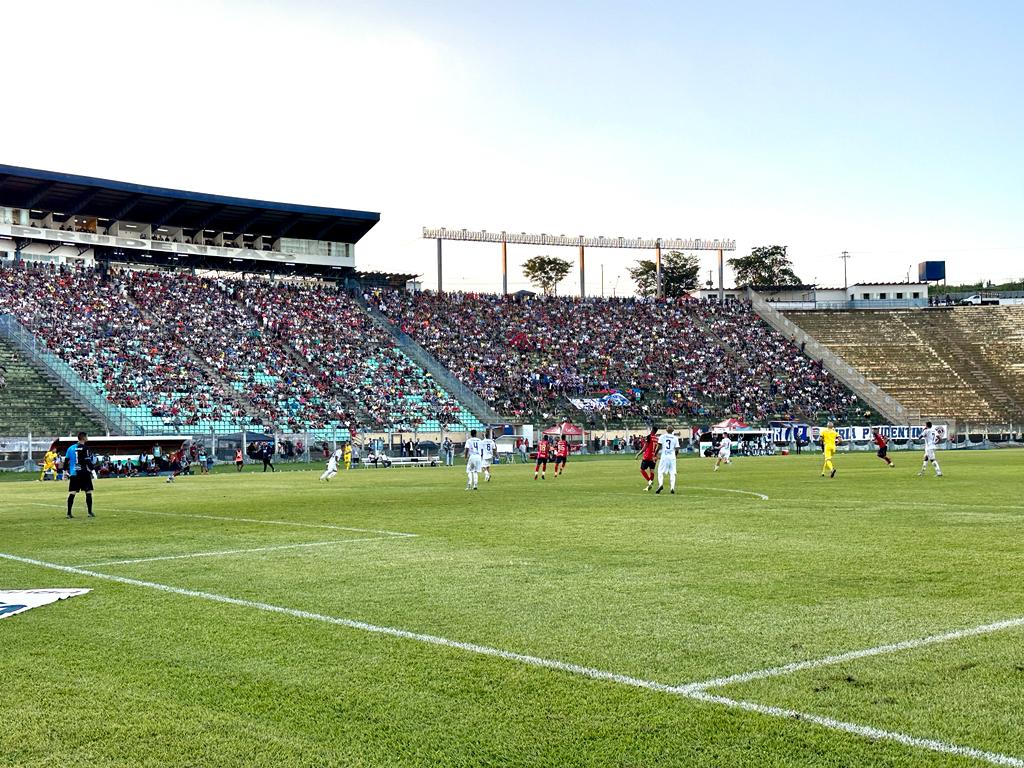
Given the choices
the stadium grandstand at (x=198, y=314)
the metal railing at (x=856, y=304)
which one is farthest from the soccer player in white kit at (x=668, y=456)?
the metal railing at (x=856, y=304)

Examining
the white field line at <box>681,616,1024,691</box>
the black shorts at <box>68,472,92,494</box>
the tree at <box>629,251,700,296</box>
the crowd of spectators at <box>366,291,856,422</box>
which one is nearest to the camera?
the white field line at <box>681,616,1024,691</box>

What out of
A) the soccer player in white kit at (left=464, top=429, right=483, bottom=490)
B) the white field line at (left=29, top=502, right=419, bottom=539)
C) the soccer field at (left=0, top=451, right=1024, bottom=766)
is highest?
the soccer player in white kit at (left=464, top=429, right=483, bottom=490)

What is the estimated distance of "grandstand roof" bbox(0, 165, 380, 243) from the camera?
222 ft

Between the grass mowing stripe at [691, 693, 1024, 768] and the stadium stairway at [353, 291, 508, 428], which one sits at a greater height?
the stadium stairway at [353, 291, 508, 428]

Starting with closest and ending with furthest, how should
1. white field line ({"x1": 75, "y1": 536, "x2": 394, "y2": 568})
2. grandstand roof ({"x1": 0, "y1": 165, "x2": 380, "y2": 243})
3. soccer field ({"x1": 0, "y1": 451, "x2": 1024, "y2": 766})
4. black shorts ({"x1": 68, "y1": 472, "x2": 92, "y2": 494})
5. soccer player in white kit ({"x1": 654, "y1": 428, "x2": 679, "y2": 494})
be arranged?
soccer field ({"x1": 0, "y1": 451, "x2": 1024, "y2": 766})
white field line ({"x1": 75, "y1": 536, "x2": 394, "y2": 568})
black shorts ({"x1": 68, "y1": 472, "x2": 92, "y2": 494})
soccer player in white kit ({"x1": 654, "y1": 428, "x2": 679, "y2": 494})
grandstand roof ({"x1": 0, "y1": 165, "x2": 380, "y2": 243})

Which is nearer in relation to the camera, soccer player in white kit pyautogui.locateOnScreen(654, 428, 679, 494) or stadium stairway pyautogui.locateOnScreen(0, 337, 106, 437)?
soccer player in white kit pyautogui.locateOnScreen(654, 428, 679, 494)

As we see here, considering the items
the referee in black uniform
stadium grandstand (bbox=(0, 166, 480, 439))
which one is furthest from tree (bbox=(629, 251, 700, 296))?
the referee in black uniform

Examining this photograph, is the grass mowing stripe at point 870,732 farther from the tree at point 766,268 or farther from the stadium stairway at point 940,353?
the tree at point 766,268

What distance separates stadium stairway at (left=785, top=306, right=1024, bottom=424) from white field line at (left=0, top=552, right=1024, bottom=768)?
2921 inches

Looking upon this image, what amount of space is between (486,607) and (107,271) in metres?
64.2

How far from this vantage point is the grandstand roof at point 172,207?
67.8m

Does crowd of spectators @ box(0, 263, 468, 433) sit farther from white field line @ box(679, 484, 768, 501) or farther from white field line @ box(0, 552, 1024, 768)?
white field line @ box(0, 552, 1024, 768)

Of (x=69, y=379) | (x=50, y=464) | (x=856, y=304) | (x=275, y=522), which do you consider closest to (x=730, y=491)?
(x=275, y=522)

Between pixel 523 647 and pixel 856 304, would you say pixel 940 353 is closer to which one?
pixel 856 304
